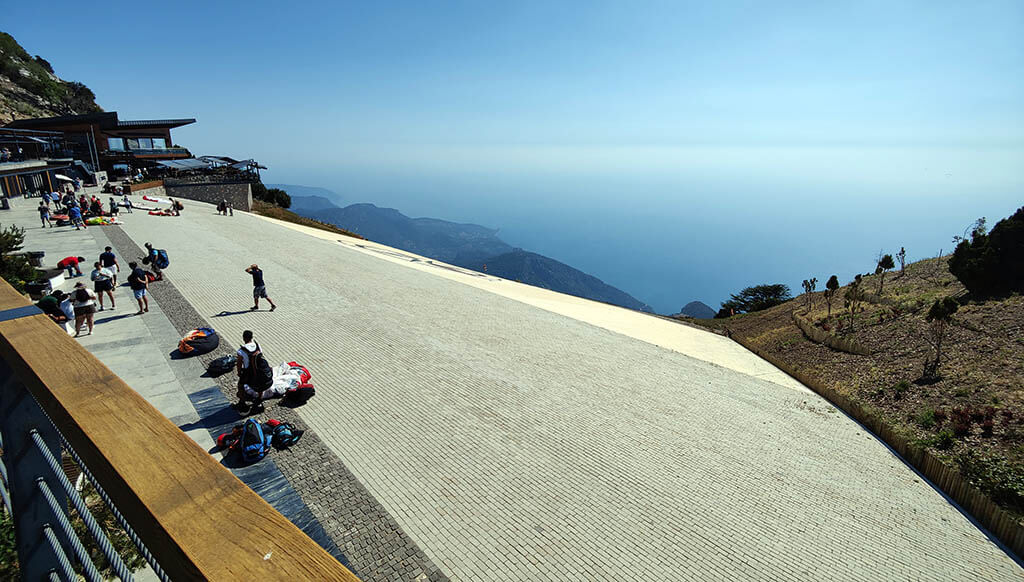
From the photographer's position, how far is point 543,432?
10.8m

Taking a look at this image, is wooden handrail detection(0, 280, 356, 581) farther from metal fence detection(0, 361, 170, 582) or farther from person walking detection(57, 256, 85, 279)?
person walking detection(57, 256, 85, 279)

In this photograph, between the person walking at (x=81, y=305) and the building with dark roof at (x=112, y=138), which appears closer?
the person walking at (x=81, y=305)

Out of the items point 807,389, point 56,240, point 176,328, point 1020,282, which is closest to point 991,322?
point 1020,282

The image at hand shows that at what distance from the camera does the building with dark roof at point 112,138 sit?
41938 mm

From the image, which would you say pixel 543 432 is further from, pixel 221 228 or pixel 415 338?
pixel 221 228

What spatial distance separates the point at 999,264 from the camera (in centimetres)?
2134

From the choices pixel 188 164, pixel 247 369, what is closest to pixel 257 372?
pixel 247 369

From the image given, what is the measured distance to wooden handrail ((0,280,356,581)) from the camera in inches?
42.7

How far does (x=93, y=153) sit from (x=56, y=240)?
91.0ft

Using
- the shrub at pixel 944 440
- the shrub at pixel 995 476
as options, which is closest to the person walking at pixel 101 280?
the shrub at pixel 995 476

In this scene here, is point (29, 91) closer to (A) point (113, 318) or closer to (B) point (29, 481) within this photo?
(A) point (113, 318)

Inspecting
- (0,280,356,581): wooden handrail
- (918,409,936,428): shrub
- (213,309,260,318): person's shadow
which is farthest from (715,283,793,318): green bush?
(0,280,356,581): wooden handrail

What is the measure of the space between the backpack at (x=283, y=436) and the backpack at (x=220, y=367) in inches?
110

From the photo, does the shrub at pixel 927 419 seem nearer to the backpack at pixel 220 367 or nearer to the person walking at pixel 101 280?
the backpack at pixel 220 367
